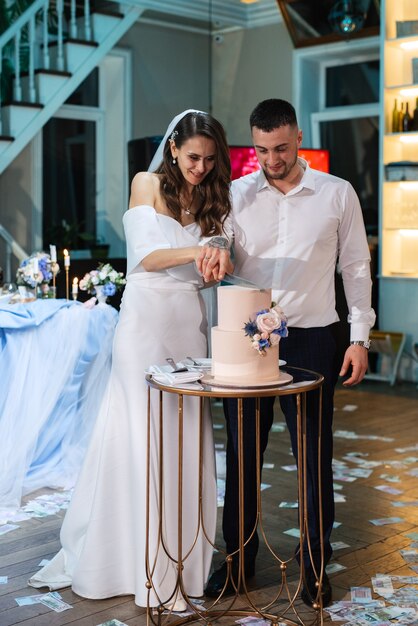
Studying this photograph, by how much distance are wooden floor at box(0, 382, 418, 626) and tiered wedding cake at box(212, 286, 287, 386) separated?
0.87 meters

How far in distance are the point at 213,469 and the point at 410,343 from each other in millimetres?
4925

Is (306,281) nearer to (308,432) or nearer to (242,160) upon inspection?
(308,432)

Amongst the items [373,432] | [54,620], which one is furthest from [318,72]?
[54,620]

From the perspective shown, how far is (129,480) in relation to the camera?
307 centimetres

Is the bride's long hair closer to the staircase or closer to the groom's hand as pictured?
the groom's hand

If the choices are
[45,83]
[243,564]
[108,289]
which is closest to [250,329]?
[243,564]

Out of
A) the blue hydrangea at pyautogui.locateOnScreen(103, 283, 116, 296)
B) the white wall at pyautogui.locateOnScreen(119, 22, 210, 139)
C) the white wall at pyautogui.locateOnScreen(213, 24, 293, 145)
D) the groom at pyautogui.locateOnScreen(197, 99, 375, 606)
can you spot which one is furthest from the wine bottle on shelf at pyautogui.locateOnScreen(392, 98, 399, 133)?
the groom at pyautogui.locateOnScreen(197, 99, 375, 606)

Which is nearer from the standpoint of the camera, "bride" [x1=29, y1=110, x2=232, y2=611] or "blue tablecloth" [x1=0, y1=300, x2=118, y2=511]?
"bride" [x1=29, y1=110, x2=232, y2=611]

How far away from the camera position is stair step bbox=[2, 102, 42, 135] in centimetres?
798

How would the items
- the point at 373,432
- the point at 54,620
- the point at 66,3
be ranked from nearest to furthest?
the point at 54,620 < the point at 373,432 < the point at 66,3

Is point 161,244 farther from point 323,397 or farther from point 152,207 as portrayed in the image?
point 323,397

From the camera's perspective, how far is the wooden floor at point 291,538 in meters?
3.00

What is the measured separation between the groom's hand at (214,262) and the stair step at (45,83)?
5959 millimetres

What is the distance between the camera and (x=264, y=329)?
259 centimetres
